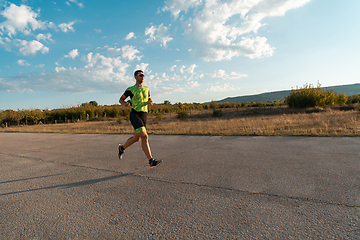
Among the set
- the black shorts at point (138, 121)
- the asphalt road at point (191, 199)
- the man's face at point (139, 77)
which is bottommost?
the asphalt road at point (191, 199)

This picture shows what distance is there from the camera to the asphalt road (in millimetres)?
2164

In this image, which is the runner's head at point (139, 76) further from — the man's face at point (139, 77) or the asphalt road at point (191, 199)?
the asphalt road at point (191, 199)

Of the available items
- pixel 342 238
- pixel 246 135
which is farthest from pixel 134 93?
pixel 246 135

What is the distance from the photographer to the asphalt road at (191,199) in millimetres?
2164

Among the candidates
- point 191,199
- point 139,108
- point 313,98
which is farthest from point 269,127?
point 313,98

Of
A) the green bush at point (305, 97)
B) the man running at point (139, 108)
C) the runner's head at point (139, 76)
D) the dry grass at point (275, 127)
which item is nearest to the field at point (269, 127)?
the dry grass at point (275, 127)

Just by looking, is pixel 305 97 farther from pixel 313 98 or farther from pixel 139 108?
pixel 139 108

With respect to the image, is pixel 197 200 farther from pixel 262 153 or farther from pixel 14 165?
pixel 14 165

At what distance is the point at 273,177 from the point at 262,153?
1.97m

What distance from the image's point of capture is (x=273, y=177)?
3609 mm

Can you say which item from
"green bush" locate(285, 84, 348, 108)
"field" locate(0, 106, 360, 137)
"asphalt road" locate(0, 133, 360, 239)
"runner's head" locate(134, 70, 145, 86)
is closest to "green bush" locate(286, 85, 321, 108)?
"green bush" locate(285, 84, 348, 108)

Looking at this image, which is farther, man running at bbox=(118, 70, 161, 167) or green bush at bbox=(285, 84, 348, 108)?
green bush at bbox=(285, 84, 348, 108)

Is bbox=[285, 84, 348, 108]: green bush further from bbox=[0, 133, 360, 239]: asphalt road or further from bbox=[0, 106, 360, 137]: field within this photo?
bbox=[0, 133, 360, 239]: asphalt road

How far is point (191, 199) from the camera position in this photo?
Answer: 2910mm
